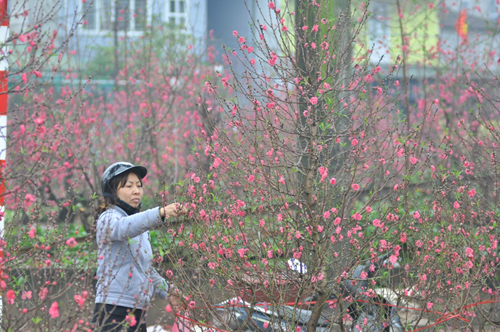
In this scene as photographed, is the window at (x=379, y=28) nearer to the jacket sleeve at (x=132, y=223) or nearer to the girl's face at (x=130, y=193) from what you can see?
the girl's face at (x=130, y=193)

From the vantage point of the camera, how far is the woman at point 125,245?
3549 millimetres

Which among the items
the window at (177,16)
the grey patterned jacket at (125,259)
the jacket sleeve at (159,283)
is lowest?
the jacket sleeve at (159,283)

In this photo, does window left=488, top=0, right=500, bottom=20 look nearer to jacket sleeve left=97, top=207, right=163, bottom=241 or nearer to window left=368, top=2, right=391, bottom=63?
window left=368, top=2, right=391, bottom=63

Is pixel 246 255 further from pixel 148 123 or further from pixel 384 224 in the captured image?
pixel 148 123

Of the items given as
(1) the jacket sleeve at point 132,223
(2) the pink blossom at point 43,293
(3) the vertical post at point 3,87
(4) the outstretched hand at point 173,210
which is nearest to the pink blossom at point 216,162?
(4) the outstretched hand at point 173,210

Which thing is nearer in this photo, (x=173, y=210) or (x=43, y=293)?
(x=43, y=293)

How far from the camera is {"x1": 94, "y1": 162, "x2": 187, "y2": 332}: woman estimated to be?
11.6 ft

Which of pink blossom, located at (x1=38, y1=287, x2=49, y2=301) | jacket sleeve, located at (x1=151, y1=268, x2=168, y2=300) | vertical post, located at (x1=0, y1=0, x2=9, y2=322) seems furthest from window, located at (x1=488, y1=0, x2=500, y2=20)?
pink blossom, located at (x1=38, y1=287, x2=49, y2=301)

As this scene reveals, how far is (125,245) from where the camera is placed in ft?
12.7

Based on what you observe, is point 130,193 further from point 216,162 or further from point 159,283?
point 216,162


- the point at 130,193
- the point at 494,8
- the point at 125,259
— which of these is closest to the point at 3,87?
the point at 130,193

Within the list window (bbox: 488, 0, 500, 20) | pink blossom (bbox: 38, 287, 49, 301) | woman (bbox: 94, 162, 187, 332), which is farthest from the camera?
window (bbox: 488, 0, 500, 20)

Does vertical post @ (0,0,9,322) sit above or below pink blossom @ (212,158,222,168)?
above

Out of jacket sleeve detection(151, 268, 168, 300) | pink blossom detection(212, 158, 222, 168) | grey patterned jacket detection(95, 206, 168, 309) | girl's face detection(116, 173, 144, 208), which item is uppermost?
pink blossom detection(212, 158, 222, 168)
